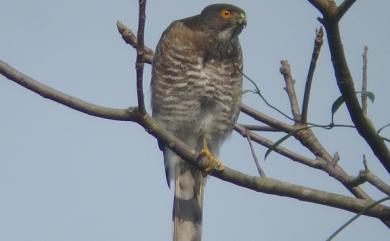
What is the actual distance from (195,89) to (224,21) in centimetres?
95

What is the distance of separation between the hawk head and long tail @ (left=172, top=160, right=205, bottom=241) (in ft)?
4.46

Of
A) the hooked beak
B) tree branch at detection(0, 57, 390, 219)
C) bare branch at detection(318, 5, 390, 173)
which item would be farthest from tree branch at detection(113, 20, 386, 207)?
the hooked beak

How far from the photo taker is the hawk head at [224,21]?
6.69 meters

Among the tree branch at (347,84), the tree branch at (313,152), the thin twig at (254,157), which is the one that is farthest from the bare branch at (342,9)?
the thin twig at (254,157)

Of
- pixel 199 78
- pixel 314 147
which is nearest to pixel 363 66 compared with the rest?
pixel 314 147

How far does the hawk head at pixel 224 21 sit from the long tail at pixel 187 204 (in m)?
1.36

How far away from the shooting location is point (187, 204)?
689cm

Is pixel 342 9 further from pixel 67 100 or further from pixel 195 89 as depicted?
pixel 195 89

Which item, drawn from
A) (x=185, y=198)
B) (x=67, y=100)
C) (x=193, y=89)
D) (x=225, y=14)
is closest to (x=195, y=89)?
(x=193, y=89)

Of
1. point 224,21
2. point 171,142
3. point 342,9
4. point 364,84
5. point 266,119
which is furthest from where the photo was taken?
point 224,21

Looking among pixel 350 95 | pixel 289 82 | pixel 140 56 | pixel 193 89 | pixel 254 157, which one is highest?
pixel 193 89

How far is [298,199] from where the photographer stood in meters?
3.24

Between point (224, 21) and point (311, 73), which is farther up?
point (224, 21)

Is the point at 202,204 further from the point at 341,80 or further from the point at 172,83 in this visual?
the point at 341,80
